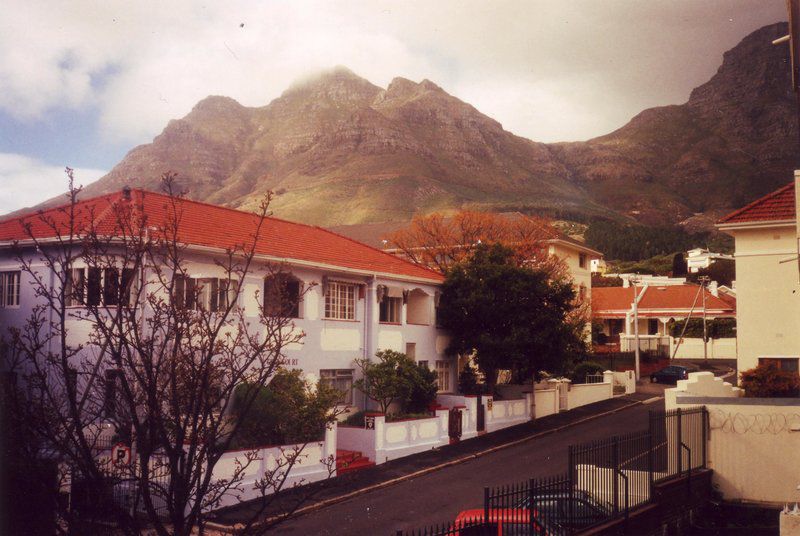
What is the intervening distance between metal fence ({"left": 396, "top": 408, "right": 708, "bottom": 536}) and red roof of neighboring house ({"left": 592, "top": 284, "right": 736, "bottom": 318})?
4715cm

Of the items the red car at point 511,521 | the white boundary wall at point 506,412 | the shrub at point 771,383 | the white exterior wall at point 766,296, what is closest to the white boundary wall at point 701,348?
the white boundary wall at point 506,412

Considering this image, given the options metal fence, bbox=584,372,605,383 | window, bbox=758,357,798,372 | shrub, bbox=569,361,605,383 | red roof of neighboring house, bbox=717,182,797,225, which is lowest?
metal fence, bbox=584,372,605,383

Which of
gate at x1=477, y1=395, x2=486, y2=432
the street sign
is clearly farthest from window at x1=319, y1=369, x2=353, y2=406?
the street sign

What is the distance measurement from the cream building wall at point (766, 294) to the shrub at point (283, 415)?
1692 cm

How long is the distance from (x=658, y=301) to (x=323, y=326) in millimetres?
51338

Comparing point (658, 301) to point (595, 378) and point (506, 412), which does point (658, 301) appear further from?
point (506, 412)

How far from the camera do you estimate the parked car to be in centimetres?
1273

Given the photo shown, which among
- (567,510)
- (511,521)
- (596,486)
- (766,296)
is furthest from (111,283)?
(766,296)

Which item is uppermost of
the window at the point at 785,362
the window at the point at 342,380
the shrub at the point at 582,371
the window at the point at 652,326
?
the window at the point at 652,326

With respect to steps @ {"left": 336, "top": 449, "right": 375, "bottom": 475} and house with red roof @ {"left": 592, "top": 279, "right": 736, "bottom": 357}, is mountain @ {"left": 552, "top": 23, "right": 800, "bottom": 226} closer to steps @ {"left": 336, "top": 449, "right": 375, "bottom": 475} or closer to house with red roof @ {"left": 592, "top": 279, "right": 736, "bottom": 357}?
house with red roof @ {"left": 592, "top": 279, "right": 736, "bottom": 357}

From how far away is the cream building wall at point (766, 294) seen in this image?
95.0 ft

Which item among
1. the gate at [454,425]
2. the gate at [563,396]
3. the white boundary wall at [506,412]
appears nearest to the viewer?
the gate at [454,425]

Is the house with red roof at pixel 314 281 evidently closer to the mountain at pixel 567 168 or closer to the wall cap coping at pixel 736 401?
the wall cap coping at pixel 736 401

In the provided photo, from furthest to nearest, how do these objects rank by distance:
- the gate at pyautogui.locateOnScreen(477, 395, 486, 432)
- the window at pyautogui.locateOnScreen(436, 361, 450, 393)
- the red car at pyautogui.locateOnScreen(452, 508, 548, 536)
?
the window at pyautogui.locateOnScreen(436, 361, 450, 393)
the gate at pyautogui.locateOnScreen(477, 395, 486, 432)
the red car at pyautogui.locateOnScreen(452, 508, 548, 536)
